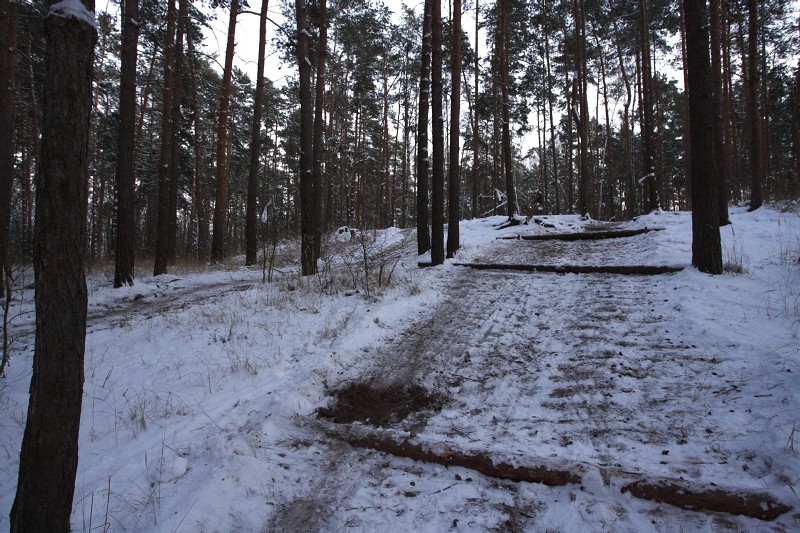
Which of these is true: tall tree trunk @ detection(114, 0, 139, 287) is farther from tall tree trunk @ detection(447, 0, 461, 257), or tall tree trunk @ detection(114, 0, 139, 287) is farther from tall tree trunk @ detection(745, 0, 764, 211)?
tall tree trunk @ detection(745, 0, 764, 211)

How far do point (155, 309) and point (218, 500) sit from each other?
6121 mm

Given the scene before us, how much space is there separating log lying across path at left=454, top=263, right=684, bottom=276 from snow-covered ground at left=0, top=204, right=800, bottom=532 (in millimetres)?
270

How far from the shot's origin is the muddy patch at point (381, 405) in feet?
10.9

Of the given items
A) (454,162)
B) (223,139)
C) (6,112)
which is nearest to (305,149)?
(454,162)

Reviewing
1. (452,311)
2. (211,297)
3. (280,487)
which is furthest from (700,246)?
(211,297)

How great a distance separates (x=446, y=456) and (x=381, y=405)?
105 cm

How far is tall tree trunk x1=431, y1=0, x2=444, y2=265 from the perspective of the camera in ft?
29.8

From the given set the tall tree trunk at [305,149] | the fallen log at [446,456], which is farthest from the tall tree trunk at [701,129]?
the tall tree trunk at [305,149]

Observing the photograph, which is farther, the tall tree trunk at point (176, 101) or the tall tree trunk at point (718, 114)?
the tall tree trunk at point (176, 101)

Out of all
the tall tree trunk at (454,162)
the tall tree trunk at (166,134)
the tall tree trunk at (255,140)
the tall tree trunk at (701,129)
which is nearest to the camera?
the tall tree trunk at (701,129)

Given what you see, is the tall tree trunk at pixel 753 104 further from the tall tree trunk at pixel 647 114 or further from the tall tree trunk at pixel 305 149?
the tall tree trunk at pixel 305 149

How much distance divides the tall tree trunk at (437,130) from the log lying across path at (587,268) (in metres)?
0.73

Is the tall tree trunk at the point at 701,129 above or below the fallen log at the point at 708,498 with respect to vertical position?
above

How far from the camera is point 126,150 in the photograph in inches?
356
